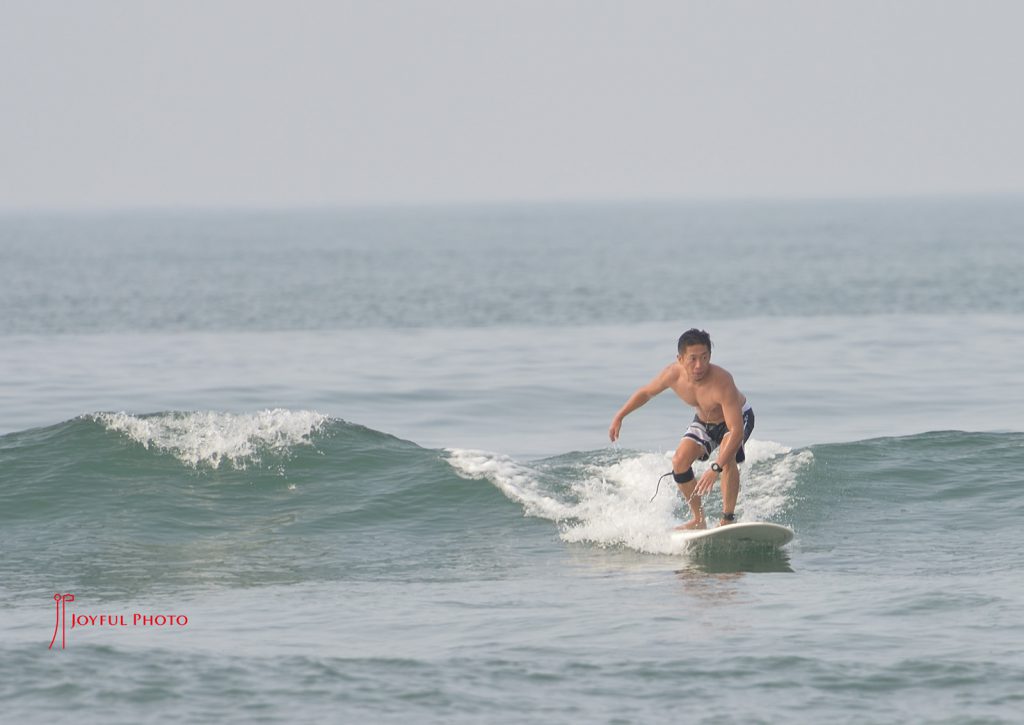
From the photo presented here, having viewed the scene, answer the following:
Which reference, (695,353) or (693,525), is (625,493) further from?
(695,353)

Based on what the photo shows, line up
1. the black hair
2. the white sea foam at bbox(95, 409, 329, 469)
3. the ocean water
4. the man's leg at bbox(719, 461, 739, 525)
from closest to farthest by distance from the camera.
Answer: the ocean water, the black hair, the man's leg at bbox(719, 461, 739, 525), the white sea foam at bbox(95, 409, 329, 469)

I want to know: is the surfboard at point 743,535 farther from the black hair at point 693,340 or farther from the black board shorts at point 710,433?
the black hair at point 693,340

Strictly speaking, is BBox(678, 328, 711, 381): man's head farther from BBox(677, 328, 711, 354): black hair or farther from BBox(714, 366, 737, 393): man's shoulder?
BBox(714, 366, 737, 393): man's shoulder

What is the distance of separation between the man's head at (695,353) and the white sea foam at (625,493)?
1.48 meters

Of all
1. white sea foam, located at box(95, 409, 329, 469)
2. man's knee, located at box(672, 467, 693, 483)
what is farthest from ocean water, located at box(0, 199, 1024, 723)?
man's knee, located at box(672, 467, 693, 483)

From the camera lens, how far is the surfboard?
1278 centimetres

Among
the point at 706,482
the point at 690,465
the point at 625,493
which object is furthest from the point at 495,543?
the point at 625,493

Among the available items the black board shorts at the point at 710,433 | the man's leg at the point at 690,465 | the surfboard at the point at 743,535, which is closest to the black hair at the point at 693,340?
the black board shorts at the point at 710,433

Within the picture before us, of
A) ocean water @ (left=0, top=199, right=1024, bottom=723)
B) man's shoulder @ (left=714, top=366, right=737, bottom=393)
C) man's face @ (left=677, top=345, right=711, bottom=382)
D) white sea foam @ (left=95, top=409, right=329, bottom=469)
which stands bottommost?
ocean water @ (left=0, top=199, right=1024, bottom=723)

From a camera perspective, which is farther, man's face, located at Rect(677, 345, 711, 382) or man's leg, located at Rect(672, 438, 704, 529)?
man's leg, located at Rect(672, 438, 704, 529)

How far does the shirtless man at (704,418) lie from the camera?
42.0 feet

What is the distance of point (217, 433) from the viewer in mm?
17312

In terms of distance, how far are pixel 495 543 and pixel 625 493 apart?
2.46 meters

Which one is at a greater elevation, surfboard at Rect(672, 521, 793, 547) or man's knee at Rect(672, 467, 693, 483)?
man's knee at Rect(672, 467, 693, 483)
